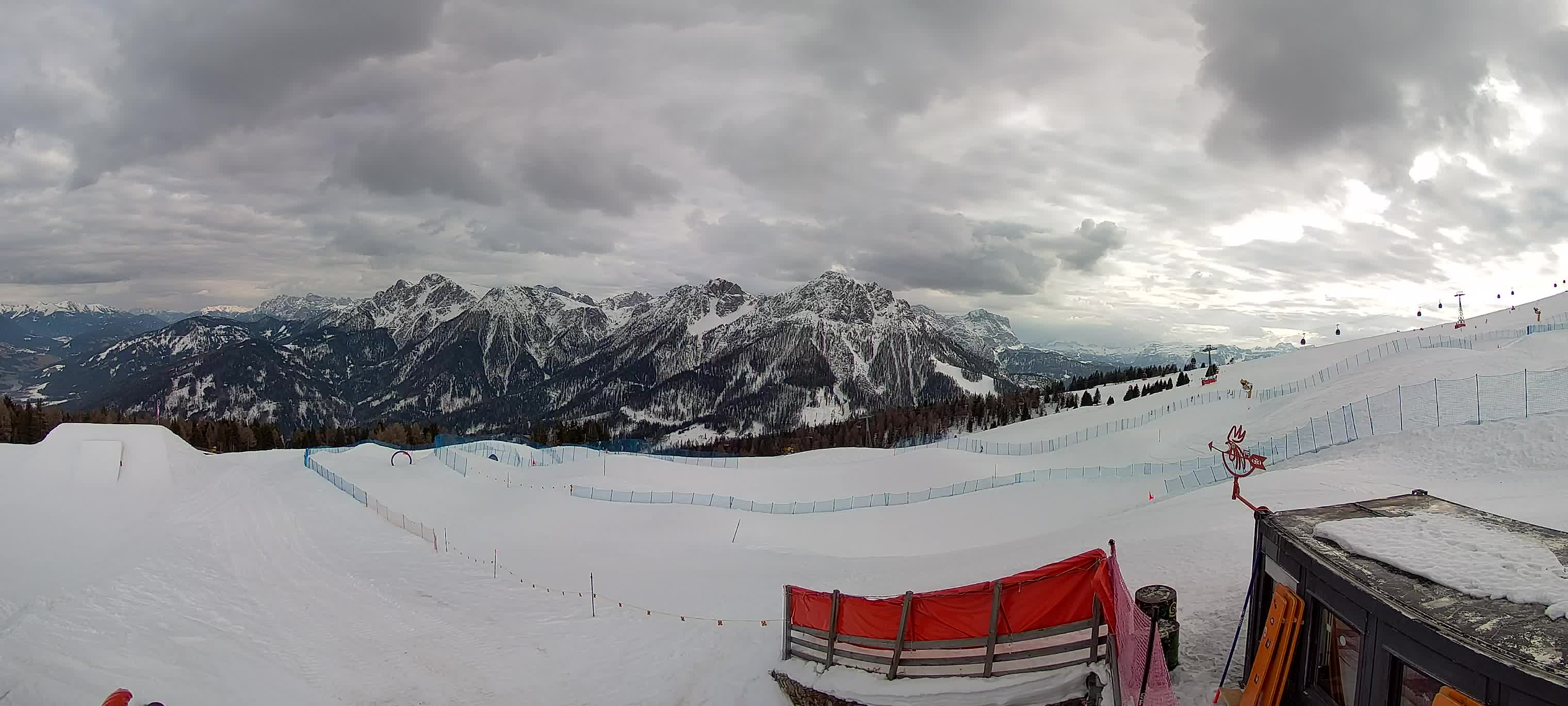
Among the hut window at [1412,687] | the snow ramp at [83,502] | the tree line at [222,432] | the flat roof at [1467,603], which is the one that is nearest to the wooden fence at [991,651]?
the flat roof at [1467,603]

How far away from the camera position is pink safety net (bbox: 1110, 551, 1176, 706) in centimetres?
839

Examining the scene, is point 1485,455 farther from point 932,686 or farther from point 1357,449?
point 932,686

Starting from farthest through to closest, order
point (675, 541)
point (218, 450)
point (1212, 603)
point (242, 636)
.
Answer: point (218, 450)
point (675, 541)
point (242, 636)
point (1212, 603)

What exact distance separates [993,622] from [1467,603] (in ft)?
16.5

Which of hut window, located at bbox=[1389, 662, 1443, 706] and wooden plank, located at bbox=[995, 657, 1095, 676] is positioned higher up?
hut window, located at bbox=[1389, 662, 1443, 706]

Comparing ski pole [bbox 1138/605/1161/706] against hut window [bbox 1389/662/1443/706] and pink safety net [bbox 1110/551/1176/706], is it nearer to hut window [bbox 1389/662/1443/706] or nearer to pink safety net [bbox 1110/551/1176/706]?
pink safety net [bbox 1110/551/1176/706]

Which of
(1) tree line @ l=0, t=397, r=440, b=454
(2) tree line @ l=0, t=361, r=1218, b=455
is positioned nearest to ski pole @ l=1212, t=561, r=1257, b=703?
(1) tree line @ l=0, t=397, r=440, b=454

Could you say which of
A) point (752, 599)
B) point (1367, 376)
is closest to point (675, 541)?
point (752, 599)

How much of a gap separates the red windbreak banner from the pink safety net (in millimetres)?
154

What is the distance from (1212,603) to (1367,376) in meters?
44.1

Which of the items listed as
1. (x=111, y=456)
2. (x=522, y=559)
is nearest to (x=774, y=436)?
(x=111, y=456)

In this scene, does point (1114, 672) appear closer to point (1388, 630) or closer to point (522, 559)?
point (1388, 630)

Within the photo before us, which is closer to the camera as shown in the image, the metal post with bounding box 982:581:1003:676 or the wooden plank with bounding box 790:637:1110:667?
the wooden plank with bounding box 790:637:1110:667

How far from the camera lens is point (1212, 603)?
1188 cm
